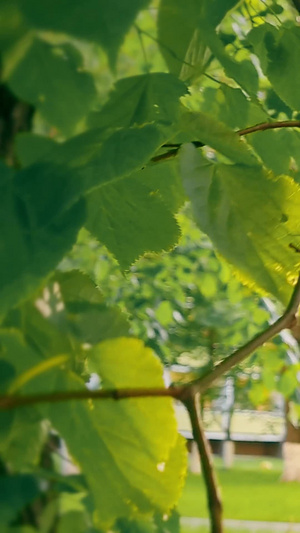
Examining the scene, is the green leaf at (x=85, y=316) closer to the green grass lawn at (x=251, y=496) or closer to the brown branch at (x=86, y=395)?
the brown branch at (x=86, y=395)

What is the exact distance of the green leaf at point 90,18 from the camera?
145 millimetres

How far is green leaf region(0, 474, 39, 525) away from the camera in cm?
14

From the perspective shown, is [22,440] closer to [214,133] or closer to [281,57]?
[214,133]

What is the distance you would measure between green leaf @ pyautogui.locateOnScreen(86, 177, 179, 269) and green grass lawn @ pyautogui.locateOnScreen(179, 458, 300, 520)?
4.23 m

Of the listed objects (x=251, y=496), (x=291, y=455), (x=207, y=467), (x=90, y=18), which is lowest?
(x=251, y=496)

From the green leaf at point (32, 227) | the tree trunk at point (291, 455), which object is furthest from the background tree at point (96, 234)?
the tree trunk at point (291, 455)

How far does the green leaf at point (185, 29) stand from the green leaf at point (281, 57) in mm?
38

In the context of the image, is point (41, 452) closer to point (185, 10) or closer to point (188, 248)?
point (185, 10)

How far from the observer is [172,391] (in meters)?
0.19

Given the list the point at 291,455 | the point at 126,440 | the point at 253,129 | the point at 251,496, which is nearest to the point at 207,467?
the point at 126,440

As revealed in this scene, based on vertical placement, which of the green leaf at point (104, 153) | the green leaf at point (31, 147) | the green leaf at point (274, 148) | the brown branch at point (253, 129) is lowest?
the green leaf at point (274, 148)

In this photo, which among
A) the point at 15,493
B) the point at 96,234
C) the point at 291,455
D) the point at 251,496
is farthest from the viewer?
the point at 291,455

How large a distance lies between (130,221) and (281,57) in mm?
A: 111

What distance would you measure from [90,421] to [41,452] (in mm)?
15
